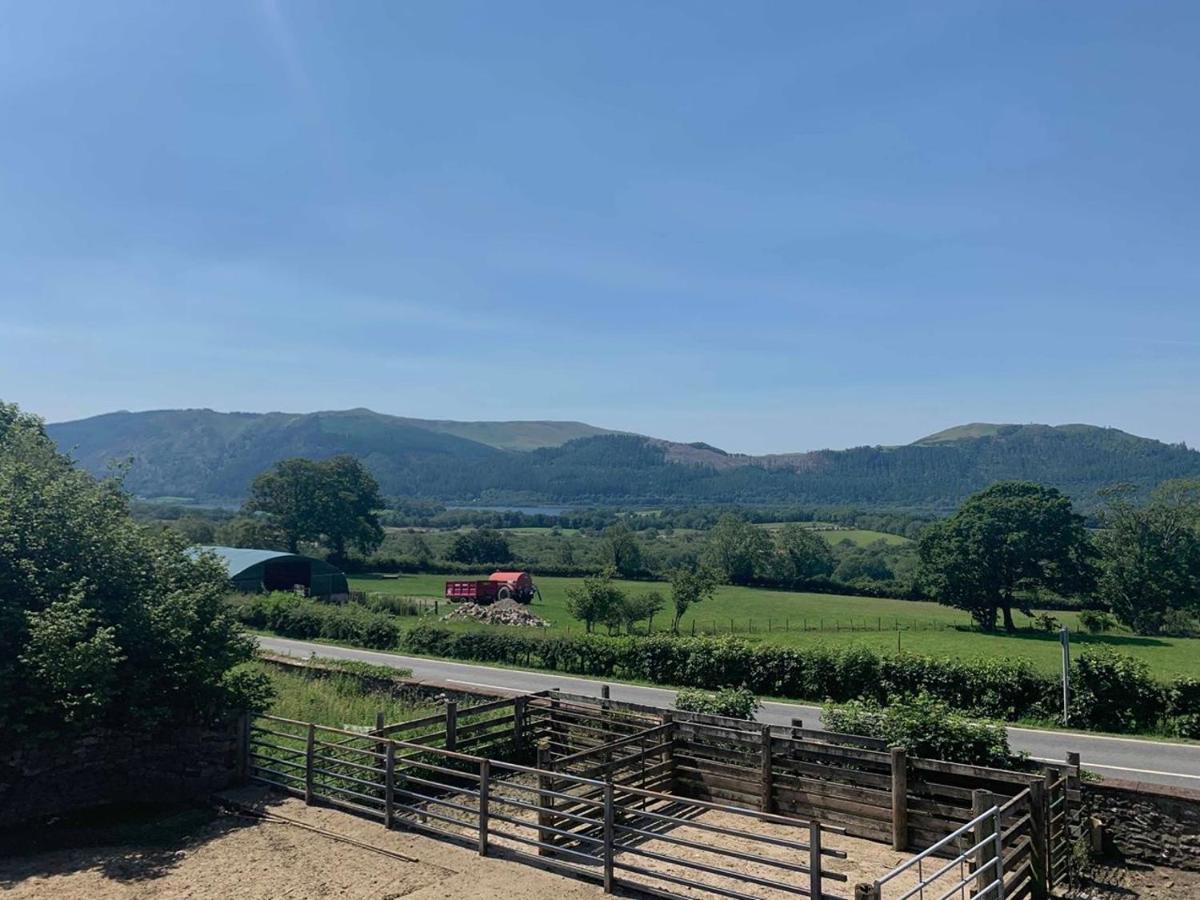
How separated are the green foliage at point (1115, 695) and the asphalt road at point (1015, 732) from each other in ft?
2.79

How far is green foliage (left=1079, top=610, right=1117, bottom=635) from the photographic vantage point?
5017 centimetres

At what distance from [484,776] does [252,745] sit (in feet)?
18.7

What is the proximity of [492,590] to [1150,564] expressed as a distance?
43370 millimetres

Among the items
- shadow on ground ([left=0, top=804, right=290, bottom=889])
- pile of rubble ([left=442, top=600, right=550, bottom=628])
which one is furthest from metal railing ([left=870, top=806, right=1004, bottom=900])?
pile of rubble ([left=442, top=600, right=550, bottom=628])

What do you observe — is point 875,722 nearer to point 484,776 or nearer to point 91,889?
point 484,776

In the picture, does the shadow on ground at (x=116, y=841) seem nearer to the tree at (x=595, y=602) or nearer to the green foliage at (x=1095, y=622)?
the tree at (x=595, y=602)

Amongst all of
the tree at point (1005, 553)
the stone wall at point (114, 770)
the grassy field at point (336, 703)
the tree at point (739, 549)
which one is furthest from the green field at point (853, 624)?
the stone wall at point (114, 770)

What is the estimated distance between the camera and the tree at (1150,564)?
52.8 metres

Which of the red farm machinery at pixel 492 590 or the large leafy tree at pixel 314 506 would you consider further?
the large leafy tree at pixel 314 506

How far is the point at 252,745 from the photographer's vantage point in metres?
13.7

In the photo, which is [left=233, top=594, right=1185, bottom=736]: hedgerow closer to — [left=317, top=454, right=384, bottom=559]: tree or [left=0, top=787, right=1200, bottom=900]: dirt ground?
[left=0, top=787, right=1200, bottom=900]: dirt ground

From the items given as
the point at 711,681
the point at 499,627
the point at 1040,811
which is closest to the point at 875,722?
the point at 1040,811

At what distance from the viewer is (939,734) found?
1199 cm

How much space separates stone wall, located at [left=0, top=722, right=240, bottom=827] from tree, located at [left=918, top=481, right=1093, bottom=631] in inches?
1862
